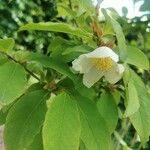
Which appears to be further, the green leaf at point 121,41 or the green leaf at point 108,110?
the green leaf at point 108,110

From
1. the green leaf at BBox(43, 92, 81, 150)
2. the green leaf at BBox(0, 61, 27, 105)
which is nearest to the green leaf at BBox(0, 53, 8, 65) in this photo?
the green leaf at BBox(0, 61, 27, 105)

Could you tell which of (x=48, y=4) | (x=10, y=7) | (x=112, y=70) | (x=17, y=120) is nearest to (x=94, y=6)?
(x=112, y=70)

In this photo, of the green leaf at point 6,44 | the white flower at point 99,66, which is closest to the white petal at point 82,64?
the white flower at point 99,66

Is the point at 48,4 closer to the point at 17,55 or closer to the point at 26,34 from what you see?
the point at 26,34

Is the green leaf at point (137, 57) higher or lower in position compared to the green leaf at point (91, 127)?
higher

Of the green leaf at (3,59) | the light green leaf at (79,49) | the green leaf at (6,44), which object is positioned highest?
Result: the green leaf at (6,44)

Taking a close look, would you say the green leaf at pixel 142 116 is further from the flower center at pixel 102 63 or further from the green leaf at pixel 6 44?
the green leaf at pixel 6 44
